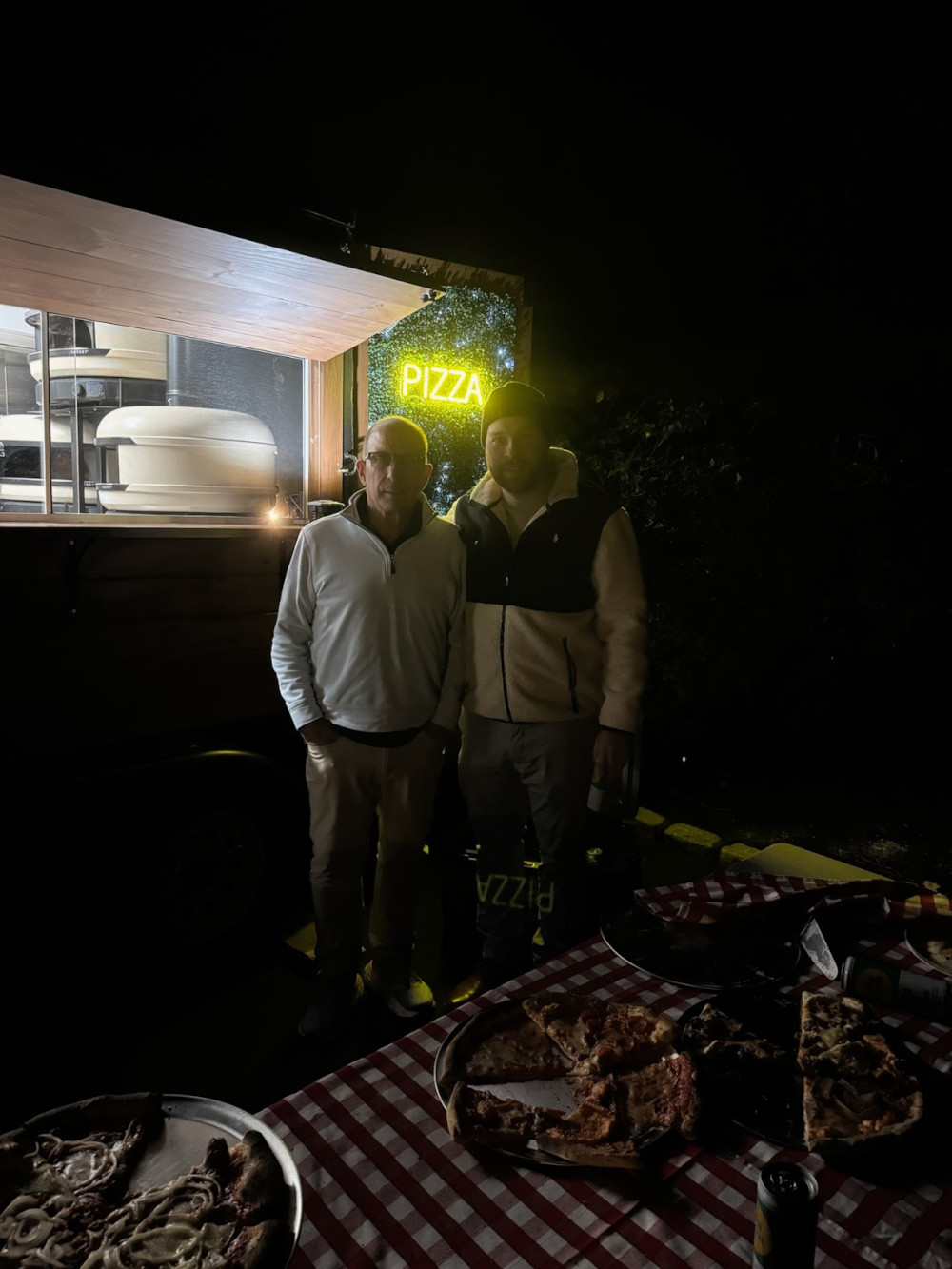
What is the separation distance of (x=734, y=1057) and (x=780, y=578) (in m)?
5.66

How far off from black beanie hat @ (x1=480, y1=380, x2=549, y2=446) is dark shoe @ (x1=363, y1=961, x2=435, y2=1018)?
8.73ft

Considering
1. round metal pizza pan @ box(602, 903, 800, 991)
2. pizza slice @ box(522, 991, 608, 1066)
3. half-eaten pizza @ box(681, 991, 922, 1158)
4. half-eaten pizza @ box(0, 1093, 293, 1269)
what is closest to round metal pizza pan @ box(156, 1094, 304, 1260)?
half-eaten pizza @ box(0, 1093, 293, 1269)

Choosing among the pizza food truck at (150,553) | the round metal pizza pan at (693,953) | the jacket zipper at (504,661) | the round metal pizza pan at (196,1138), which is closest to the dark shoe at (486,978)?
the jacket zipper at (504,661)

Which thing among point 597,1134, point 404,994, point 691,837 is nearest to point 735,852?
point 691,837

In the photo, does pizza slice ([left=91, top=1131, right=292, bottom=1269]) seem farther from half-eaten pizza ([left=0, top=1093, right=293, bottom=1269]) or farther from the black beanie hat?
the black beanie hat

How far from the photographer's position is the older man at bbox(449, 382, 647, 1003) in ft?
11.6

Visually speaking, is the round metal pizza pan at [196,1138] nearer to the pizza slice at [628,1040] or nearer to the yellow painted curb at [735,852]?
the pizza slice at [628,1040]

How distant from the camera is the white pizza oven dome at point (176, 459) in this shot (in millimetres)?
4340

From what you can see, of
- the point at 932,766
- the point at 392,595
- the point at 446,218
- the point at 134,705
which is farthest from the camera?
the point at 932,766

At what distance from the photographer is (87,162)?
3223mm

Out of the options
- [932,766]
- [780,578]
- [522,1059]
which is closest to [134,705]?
[522,1059]

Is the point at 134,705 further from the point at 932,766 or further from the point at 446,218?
the point at 932,766

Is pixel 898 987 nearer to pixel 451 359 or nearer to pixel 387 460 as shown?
pixel 387 460

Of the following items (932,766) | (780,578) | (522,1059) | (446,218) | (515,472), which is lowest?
(932,766)
